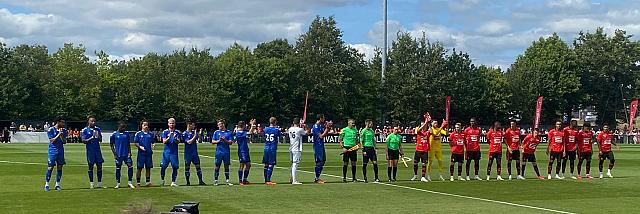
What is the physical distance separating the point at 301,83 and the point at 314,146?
61.1 m

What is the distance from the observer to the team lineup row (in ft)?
73.9

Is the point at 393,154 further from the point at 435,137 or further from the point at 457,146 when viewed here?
the point at 457,146

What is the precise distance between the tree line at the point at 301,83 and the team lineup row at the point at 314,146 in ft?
187

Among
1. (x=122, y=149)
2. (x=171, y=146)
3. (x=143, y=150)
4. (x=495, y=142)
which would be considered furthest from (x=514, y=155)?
(x=122, y=149)

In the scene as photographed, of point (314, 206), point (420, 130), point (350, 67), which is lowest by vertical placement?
point (314, 206)

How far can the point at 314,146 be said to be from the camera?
82.1 feet

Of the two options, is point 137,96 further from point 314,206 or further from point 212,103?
point 314,206

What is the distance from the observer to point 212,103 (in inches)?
3228

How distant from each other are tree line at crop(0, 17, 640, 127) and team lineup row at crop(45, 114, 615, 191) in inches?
2239

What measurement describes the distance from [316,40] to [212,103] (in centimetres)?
1340

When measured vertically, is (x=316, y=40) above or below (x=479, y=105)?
above

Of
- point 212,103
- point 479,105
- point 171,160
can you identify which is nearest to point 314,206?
point 171,160

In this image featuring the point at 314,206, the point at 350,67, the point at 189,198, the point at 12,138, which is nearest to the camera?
the point at 314,206

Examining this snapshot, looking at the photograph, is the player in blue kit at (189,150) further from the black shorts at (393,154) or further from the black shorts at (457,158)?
the black shorts at (457,158)
